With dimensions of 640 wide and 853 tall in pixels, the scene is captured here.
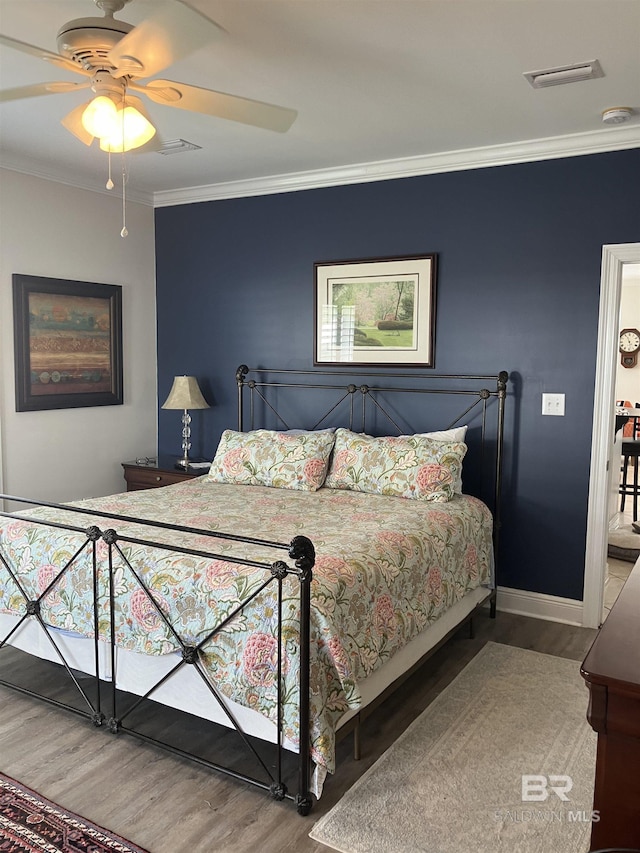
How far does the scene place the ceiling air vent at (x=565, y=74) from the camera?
2.84 m

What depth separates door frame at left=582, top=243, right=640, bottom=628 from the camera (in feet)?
12.4

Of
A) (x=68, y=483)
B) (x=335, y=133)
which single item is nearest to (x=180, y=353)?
(x=68, y=483)

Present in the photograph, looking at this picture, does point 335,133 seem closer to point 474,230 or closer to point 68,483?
point 474,230

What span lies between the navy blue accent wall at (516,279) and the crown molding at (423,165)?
0.16ft

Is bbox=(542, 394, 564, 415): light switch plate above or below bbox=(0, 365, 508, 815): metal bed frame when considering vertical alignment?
above

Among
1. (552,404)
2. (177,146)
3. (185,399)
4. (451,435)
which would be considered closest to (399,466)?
(451,435)

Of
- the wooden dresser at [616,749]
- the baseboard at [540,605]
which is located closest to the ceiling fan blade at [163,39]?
the wooden dresser at [616,749]

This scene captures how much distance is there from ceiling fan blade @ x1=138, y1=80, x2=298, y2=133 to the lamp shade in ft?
8.65

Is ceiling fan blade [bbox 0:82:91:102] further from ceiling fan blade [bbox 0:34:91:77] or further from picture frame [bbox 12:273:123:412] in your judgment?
picture frame [bbox 12:273:123:412]

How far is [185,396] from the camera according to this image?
496cm

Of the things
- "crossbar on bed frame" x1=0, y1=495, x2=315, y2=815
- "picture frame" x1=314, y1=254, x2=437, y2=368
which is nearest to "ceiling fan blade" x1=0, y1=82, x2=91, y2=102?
"crossbar on bed frame" x1=0, y1=495, x2=315, y2=815

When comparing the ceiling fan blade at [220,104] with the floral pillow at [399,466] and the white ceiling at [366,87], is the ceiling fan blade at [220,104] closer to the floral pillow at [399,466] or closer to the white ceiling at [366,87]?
the white ceiling at [366,87]

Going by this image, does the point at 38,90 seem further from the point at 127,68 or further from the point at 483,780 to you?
the point at 483,780

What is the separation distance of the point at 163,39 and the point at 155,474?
3360 mm
